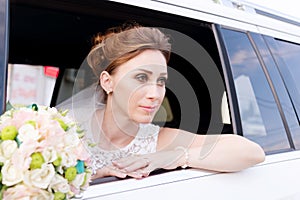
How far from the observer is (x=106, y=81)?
2.08 meters

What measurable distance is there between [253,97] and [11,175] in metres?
1.47

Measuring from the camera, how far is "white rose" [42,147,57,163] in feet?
3.48

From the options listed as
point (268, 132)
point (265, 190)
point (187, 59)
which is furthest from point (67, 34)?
point (265, 190)

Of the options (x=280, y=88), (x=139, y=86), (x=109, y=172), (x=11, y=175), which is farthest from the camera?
(x=280, y=88)

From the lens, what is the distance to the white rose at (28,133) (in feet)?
3.49

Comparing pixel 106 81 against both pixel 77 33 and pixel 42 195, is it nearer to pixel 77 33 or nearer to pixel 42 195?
pixel 77 33

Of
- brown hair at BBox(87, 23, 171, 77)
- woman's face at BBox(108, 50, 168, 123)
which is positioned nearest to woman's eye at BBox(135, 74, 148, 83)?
woman's face at BBox(108, 50, 168, 123)

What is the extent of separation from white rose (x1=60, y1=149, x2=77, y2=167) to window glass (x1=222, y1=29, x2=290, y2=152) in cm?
117

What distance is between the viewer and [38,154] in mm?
1062

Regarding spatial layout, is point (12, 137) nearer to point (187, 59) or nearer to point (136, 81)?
point (136, 81)

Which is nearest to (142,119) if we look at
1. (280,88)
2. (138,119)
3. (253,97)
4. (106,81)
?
(138,119)

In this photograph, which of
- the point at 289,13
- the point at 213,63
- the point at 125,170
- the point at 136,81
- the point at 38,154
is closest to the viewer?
the point at 38,154

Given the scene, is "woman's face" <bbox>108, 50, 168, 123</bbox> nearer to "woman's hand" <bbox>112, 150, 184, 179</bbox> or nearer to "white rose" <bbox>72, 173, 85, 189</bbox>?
"woman's hand" <bbox>112, 150, 184, 179</bbox>

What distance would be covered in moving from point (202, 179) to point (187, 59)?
1123 millimetres
